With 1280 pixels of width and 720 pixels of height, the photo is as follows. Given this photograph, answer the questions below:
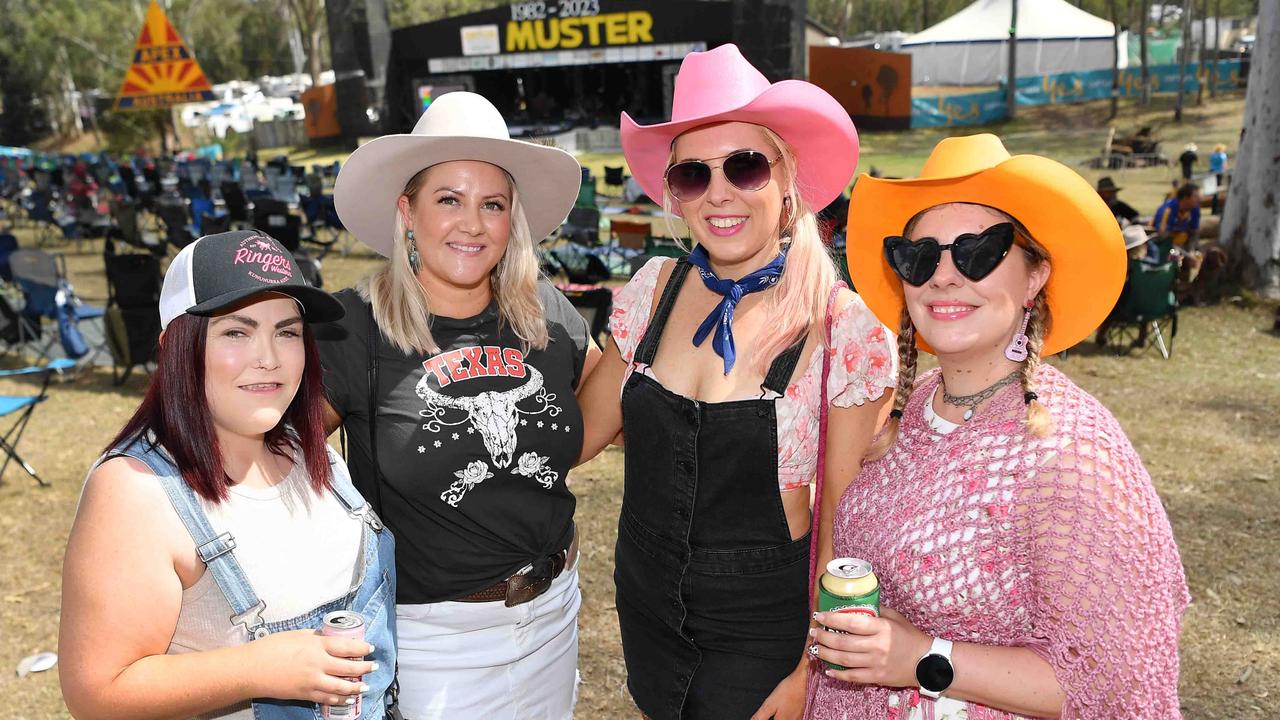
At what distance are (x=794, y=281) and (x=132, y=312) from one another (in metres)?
8.12

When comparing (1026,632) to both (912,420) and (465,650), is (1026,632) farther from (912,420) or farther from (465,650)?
(465,650)

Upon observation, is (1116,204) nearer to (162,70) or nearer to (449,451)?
(449,451)

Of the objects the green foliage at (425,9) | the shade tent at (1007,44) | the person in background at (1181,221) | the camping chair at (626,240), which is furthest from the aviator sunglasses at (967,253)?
the green foliage at (425,9)

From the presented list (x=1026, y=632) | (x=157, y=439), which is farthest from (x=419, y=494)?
(x=1026, y=632)

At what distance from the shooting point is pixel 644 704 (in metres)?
2.47

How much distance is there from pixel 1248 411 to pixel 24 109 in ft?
220

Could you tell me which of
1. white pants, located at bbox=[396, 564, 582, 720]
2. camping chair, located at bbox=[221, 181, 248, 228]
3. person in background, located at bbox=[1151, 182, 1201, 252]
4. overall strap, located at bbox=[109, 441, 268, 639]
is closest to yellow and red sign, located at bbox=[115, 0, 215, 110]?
camping chair, located at bbox=[221, 181, 248, 228]

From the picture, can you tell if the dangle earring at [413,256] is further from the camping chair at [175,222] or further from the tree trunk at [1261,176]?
the camping chair at [175,222]

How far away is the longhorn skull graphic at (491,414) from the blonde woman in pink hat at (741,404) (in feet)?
1.00

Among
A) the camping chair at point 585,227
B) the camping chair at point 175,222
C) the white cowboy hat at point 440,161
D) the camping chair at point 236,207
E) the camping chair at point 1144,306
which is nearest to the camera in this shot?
the white cowboy hat at point 440,161

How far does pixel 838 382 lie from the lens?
2.18 meters

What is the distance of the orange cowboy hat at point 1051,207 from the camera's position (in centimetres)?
182

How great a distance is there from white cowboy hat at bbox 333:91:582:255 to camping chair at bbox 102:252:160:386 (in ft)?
22.4

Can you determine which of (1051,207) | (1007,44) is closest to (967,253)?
(1051,207)
